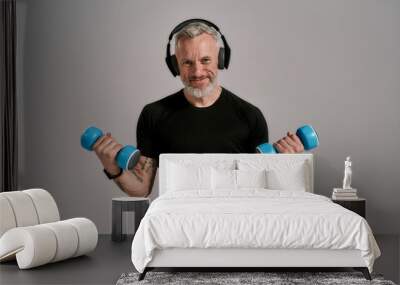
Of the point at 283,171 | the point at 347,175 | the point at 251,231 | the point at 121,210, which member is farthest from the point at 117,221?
the point at 347,175

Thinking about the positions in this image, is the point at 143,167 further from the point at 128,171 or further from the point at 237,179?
the point at 237,179

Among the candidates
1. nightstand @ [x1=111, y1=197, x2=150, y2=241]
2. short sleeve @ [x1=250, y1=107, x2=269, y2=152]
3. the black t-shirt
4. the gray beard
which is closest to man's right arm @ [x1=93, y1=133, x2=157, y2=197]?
the black t-shirt

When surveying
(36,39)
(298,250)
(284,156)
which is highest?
(36,39)

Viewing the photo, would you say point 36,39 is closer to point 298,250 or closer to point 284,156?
point 284,156

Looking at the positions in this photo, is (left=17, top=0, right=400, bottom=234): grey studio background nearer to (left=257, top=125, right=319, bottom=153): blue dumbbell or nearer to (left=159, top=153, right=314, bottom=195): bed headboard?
(left=257, top=125, right=319, bottom=153): blue dumbbell

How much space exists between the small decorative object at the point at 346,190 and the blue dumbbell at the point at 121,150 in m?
2.08

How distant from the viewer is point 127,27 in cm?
696

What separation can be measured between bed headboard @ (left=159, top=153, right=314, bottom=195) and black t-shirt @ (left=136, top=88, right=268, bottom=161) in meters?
0.11

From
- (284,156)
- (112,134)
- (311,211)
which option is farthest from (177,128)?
(311,211)

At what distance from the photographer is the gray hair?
22.5 feet

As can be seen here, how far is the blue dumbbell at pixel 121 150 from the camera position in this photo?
6770 millimetres

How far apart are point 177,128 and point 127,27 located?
3.98 ft

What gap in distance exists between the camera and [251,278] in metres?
4.71

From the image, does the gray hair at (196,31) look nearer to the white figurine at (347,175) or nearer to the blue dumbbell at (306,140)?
the blue dumbbell at (306,140)
